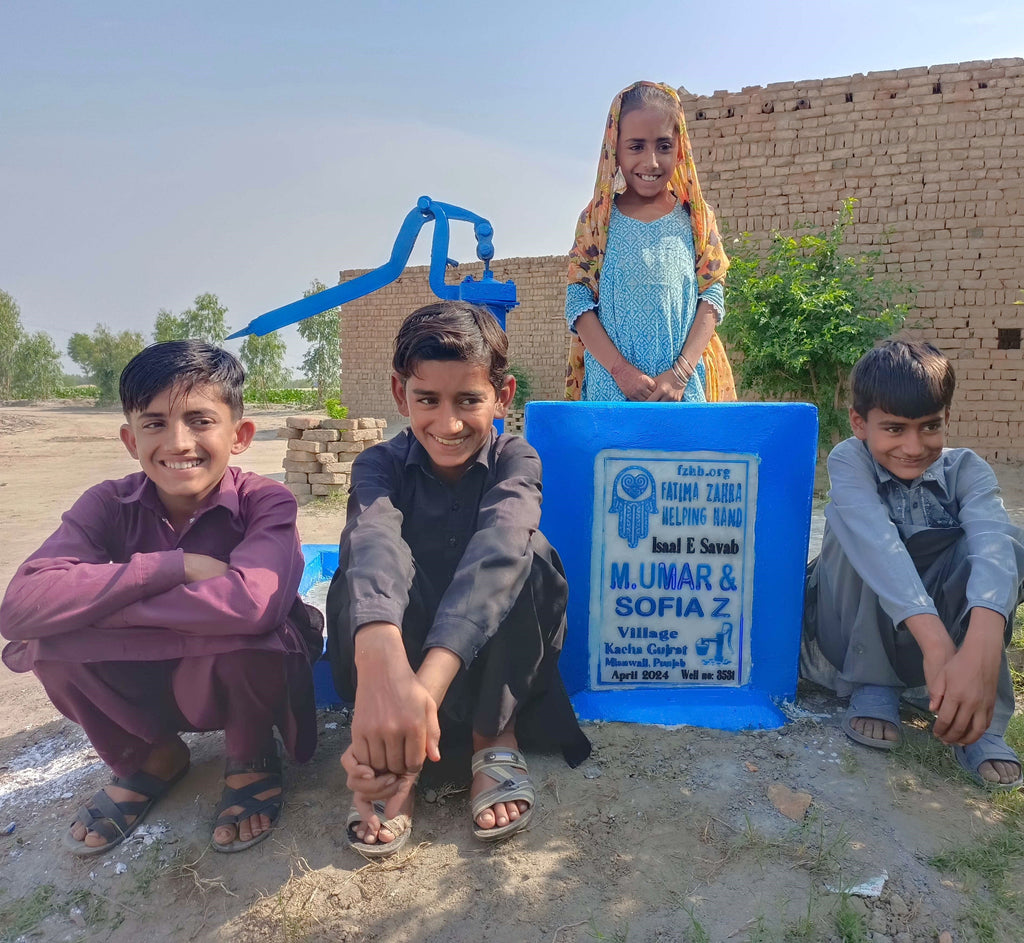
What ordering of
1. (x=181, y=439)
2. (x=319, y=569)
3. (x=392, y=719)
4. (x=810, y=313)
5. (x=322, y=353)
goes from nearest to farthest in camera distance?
(x=392, y=719)
(x=181, y=439)
(x=319, y=569)
(x=810, y=313)
(x=322, y=353)

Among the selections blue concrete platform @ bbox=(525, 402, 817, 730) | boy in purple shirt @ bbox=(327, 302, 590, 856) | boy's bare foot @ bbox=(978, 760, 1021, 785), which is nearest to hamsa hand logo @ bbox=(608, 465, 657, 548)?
blue concrete platform @ bbox=(525, 402, 817, 730)

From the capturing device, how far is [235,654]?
1515 mm

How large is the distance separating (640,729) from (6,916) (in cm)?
145

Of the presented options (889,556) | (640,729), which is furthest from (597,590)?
(889,556)

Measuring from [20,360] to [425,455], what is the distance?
112 feet

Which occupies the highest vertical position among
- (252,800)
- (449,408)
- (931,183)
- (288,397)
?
(931,183)

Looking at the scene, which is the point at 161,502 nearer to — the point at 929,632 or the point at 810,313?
the point at 929,632

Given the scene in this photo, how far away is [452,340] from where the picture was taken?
5.41 ft

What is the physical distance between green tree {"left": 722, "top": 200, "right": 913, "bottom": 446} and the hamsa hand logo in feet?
17.9

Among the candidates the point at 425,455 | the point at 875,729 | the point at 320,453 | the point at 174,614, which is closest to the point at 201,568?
the point at 174,614

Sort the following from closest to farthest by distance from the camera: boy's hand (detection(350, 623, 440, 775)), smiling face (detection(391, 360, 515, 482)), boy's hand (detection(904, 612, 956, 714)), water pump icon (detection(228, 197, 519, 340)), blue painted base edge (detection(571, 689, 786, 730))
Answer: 1. boy's hand (detection(350, 623, 440, 775))
2. boy's hand (detection(904, 612, 956, 714))
3. smiling face (detection(391, 360, 515, 482))
4. blue painted base edge (detection(571, 689, 786, 730))
5. water pump icon (detection(228, 197, 519, 340))

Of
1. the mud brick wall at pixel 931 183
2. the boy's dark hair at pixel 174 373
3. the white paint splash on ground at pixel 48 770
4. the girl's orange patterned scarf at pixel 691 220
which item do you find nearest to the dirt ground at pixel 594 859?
the white paint splash on ground at pixel 48 770

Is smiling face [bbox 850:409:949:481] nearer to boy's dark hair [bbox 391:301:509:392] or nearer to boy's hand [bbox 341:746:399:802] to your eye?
boy's dark hair [bbox 391:301:509:392]

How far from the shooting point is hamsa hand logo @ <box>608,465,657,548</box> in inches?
78.2
